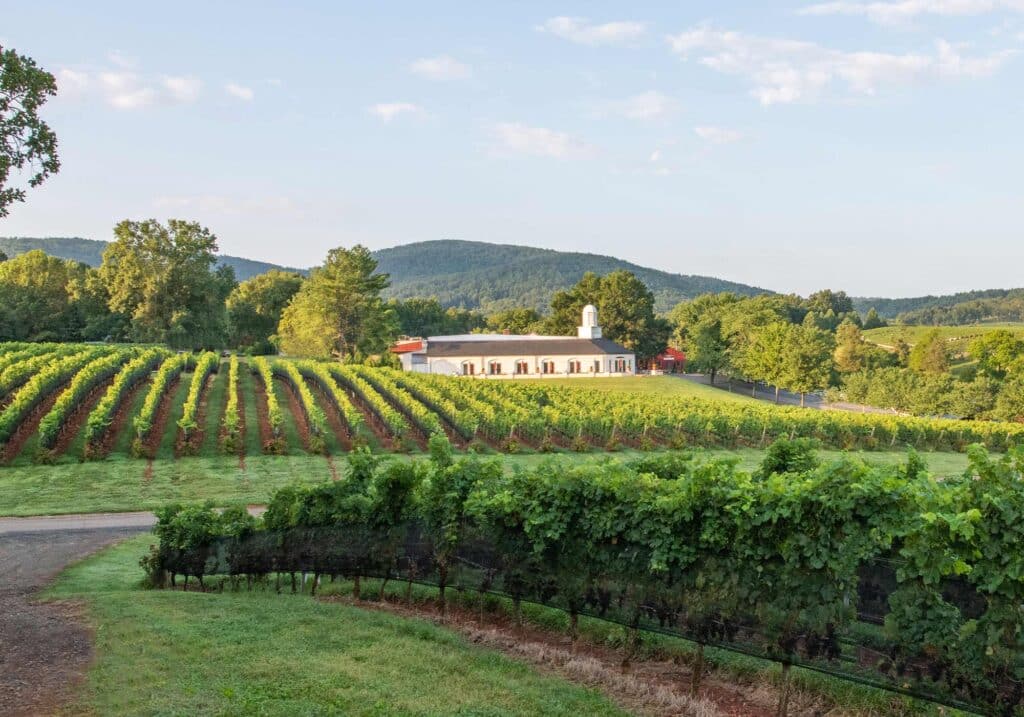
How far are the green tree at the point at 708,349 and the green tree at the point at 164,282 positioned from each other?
46635mm

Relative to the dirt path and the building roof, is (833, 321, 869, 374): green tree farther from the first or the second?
the dirt path

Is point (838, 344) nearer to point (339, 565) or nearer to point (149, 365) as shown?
point (149, 365)

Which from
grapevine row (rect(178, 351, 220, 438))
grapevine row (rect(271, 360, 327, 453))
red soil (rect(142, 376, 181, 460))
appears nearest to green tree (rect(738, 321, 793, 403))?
grapevine row (rect(271, 360, 327, 453))

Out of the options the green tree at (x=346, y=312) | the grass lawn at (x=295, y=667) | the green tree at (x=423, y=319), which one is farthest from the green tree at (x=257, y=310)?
the grass lawn at (x=295, y=667)

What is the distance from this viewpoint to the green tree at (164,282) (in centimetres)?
6788

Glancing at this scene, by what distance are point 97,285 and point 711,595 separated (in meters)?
74.8

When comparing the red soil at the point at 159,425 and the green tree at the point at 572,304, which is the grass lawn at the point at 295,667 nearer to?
the red soil at the point at 159,425

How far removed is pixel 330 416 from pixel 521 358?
36.1 meters

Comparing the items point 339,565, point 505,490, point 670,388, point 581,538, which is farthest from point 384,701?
point 670,388

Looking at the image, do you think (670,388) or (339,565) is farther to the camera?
(670,388)

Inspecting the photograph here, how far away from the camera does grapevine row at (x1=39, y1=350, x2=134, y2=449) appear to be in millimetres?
29031

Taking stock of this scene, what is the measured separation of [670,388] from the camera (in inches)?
2628

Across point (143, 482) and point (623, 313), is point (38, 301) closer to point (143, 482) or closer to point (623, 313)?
point (143, 482)

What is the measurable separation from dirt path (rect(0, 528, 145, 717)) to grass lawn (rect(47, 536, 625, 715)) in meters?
0.22
